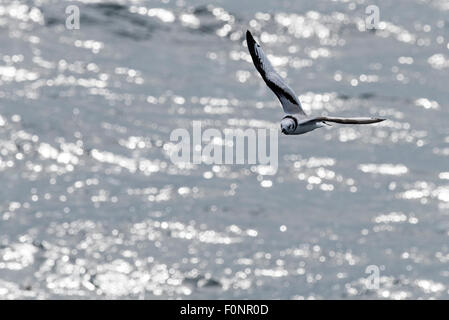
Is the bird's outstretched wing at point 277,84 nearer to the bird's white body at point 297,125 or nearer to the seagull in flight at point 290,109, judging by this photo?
the seagull in flight at point 290,109

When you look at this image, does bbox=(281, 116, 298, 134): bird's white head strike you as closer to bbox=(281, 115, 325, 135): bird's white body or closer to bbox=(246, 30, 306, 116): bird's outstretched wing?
bbox=(281, 115, 325, 135): bird's white body

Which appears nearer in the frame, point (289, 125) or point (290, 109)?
point (289, 125)

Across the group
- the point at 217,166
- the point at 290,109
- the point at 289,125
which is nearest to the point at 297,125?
the point at 289,125

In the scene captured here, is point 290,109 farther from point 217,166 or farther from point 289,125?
point 217,166

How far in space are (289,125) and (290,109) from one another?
995 mm

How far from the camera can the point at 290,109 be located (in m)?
14.0

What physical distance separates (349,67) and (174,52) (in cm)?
1088

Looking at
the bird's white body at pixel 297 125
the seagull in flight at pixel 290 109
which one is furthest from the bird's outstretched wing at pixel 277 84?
the bird's white body at pixel 297 125

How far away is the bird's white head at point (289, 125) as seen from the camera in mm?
12898

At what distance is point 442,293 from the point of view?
42.2 m

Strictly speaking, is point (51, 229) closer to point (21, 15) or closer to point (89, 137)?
point (89, 137)

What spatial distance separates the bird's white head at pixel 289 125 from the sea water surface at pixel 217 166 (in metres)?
29.8
